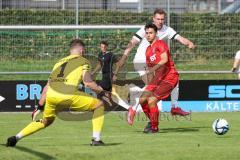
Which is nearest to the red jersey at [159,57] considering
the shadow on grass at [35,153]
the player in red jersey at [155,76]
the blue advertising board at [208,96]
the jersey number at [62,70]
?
the player in red jersey at [155,76]

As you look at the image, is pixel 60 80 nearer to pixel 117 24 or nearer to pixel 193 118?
pixel 193 118

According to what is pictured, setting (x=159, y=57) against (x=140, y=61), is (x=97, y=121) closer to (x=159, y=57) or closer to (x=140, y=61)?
(x=159, y=57)

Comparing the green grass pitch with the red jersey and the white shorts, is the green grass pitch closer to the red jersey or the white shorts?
the red jersey

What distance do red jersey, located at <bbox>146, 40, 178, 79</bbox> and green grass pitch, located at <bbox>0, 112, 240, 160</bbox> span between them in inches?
48.4

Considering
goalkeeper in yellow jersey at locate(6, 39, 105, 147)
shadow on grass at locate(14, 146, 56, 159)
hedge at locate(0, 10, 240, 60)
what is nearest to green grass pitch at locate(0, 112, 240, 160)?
shadow on grass at locate(14, 146, 56, 159)

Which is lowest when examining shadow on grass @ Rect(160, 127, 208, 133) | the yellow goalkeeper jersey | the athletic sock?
shadow on grass @ Rect(160, 127, 208, 133)

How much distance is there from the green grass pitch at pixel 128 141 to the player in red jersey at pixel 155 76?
0.47 meters

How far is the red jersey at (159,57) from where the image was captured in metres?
14.7

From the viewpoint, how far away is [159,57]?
14.8 metres

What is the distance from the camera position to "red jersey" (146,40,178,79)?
14.7 meters

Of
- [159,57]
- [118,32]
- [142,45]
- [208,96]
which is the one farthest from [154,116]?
[118,32]

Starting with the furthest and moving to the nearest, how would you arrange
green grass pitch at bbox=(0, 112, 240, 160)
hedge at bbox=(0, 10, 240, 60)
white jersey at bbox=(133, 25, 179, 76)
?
1. hedge at bbox=(0, 10, 240, 60)
2. white jersey at bbox=(133, 25, 179, 76)
3. green grass pitch at bbox=(0, 112, 240, 160)

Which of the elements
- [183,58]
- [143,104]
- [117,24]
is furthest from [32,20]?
[143,104]

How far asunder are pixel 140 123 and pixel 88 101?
5.38 meters
